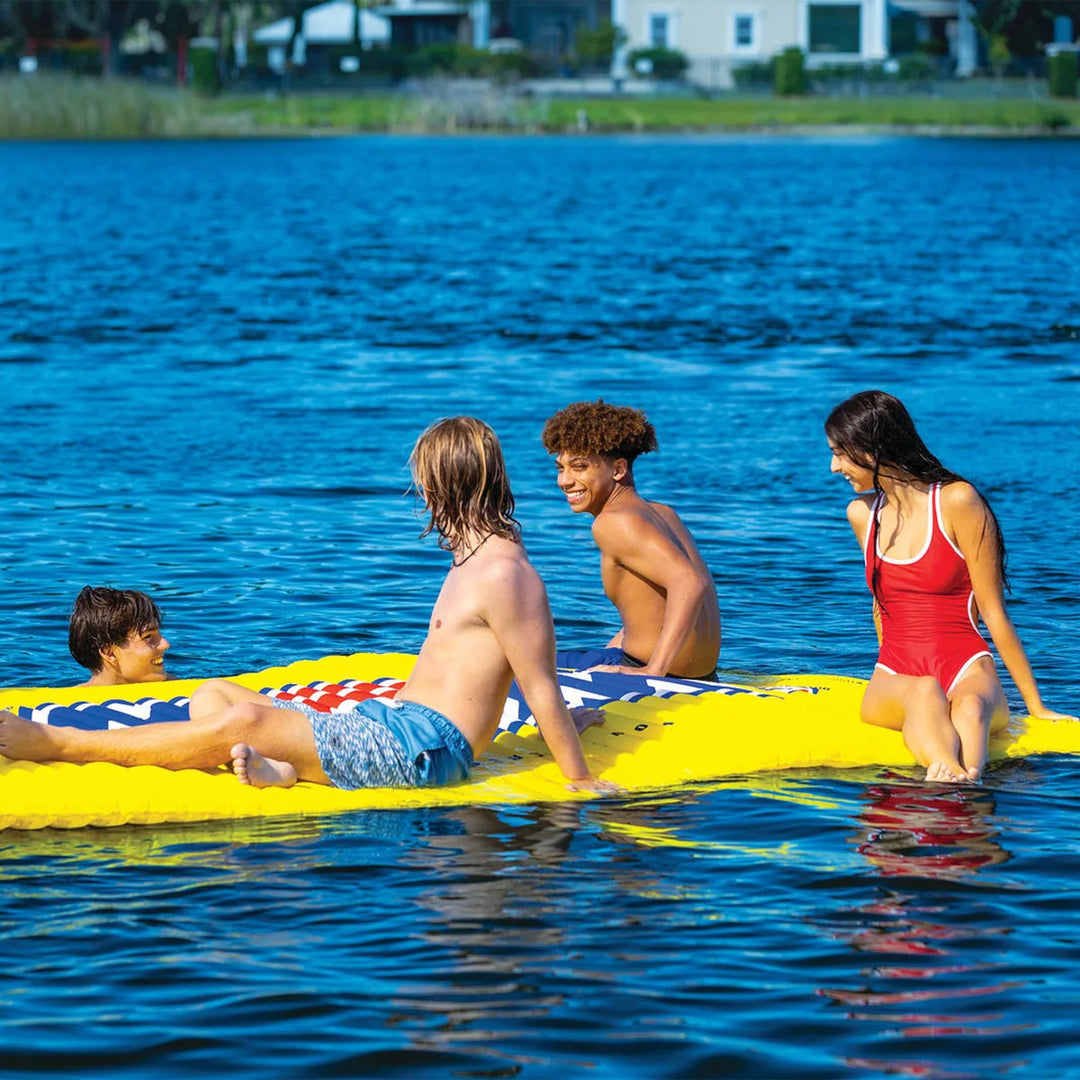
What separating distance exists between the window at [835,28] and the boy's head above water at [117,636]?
8302cm

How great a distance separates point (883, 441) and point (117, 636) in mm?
3547

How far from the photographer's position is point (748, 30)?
291 ft

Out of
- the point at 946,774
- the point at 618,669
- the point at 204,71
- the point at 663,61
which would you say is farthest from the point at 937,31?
the point at 946,774

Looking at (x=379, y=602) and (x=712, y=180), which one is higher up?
(x=712, y=180)

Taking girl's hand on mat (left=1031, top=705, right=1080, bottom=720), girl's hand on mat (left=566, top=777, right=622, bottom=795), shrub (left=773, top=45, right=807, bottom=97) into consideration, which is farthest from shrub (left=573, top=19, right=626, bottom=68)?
girl's hand on mat (left=566, top=777, right=622, bottom=795)

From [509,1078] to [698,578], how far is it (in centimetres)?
342

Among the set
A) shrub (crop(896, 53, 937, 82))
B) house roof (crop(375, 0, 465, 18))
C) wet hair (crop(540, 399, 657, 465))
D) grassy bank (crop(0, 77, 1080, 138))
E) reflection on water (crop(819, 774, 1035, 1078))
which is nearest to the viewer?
reflection on water (crop(819, 774, 1035, 1078))

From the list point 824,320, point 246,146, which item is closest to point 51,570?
point 824,320

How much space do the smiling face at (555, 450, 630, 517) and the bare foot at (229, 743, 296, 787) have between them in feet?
5.93

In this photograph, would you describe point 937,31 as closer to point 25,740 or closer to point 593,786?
point 593,786

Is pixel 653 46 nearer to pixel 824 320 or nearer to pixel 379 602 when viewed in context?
pixel 824 320

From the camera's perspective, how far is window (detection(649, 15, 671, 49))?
290 ft

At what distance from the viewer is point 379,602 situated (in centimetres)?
1134

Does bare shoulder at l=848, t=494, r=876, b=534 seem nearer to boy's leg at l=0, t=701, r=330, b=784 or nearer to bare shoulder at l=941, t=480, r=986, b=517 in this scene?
bare shoulder at l=941, t=480, r=986, b=517
